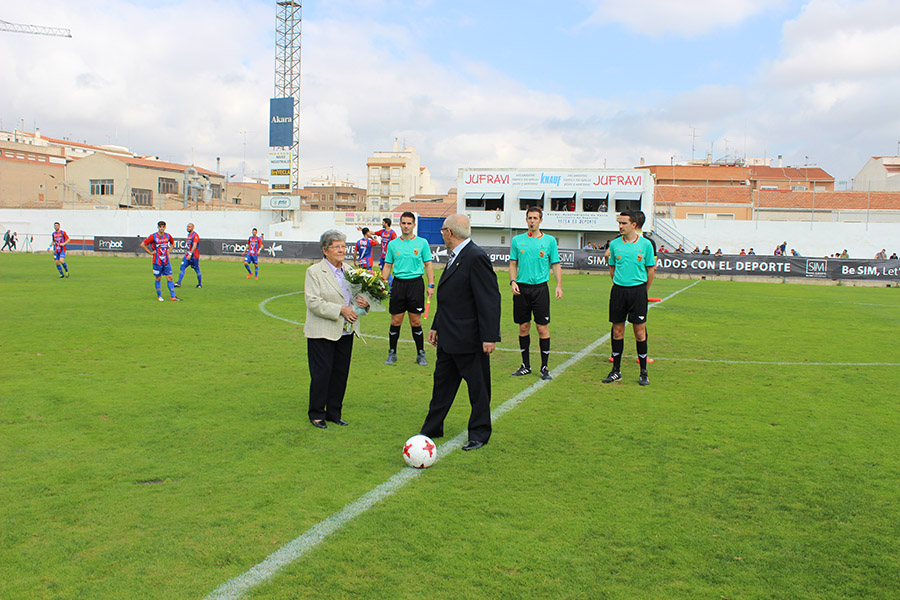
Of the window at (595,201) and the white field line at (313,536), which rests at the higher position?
the window at (595,201)

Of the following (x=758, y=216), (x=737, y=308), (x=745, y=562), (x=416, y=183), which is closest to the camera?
(x=745, y=562)

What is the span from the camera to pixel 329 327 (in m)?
6.26

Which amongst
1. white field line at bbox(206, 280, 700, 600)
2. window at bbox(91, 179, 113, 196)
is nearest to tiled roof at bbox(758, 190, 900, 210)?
A: white field line at bbox(206, 280, 700, 600)

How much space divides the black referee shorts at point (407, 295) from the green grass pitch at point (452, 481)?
829 mm

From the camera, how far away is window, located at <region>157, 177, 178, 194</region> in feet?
252

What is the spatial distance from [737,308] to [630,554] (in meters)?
16.2

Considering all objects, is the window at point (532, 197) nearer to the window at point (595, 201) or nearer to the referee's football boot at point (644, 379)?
the window at point (595, 201)

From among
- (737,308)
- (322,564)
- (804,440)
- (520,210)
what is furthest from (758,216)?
(322,564)

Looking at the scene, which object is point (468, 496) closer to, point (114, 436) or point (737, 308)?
point (114, 436)

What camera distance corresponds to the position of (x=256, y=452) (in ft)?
18.4

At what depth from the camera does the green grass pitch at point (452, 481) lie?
3633 millimetres

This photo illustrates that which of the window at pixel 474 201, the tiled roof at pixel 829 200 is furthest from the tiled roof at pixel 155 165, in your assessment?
the tiled roof at pixel 829 200

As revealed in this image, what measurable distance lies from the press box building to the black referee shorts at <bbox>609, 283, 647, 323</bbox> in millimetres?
44772

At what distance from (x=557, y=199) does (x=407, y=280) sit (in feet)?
157
